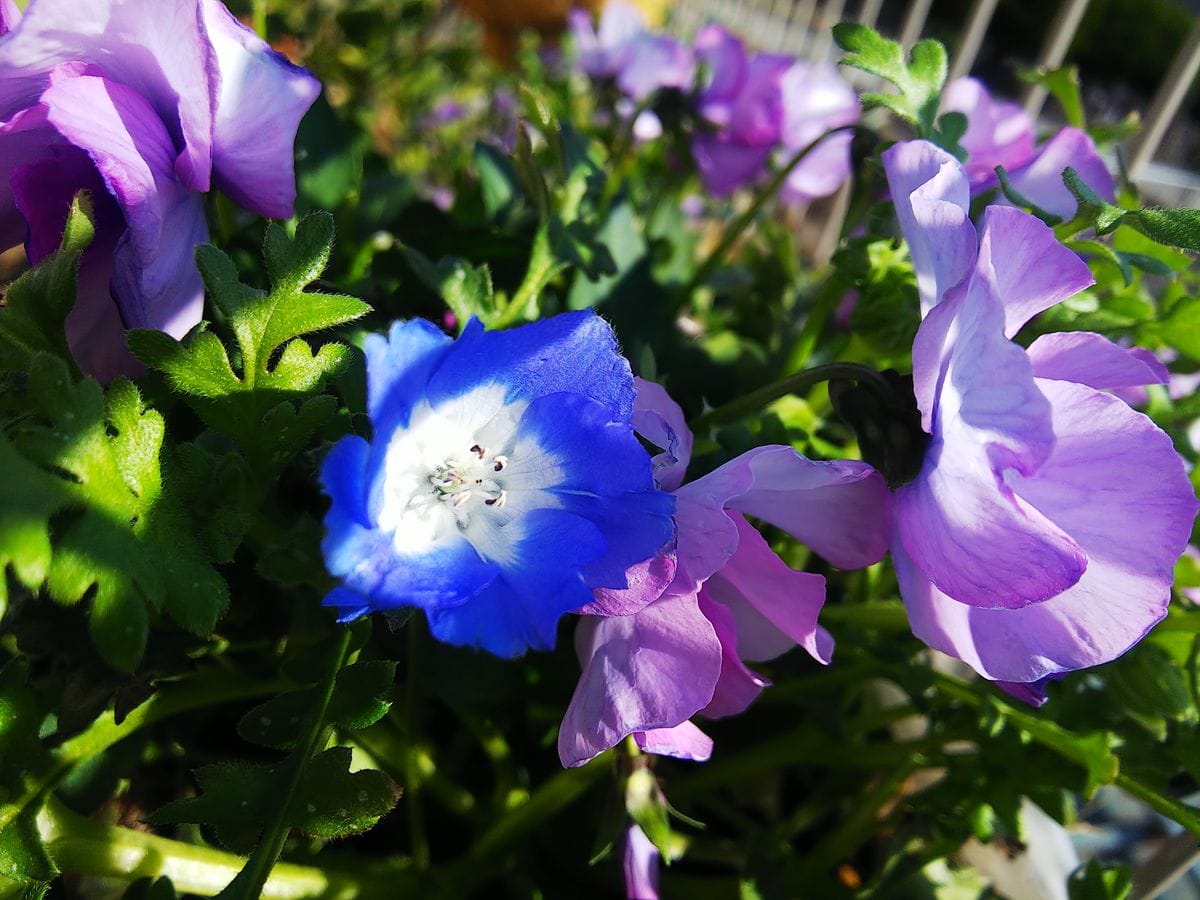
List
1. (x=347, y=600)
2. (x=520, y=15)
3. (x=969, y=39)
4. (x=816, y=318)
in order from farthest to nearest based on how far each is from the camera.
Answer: (x=520, y=15)
(x=969, y=39)
(x=816, y=318)
(x=347, y=600)

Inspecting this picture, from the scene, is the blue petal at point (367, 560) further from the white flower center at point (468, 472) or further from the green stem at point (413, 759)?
the green stem at point (413, 759)

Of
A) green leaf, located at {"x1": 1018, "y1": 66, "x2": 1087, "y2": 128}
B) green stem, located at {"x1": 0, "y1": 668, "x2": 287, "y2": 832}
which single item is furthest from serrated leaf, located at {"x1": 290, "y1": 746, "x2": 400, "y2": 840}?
green leaf, located at {"x1": 1018, "y1": 66, "x2": 1087, "y2": 128}

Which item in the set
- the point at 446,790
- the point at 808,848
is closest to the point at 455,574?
the point at 446,790

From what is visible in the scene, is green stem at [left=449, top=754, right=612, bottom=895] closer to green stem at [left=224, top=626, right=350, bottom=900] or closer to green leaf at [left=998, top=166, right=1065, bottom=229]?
green stem at [left=224, top=626, right=350, bottom=900]

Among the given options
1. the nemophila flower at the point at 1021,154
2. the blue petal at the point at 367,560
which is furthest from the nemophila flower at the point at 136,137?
the nemophila flower at the point at 1021,154

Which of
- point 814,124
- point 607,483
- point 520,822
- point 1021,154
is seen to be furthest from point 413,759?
point 814,124

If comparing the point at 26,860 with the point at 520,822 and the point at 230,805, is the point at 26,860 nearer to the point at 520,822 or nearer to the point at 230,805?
the point at 230,805
